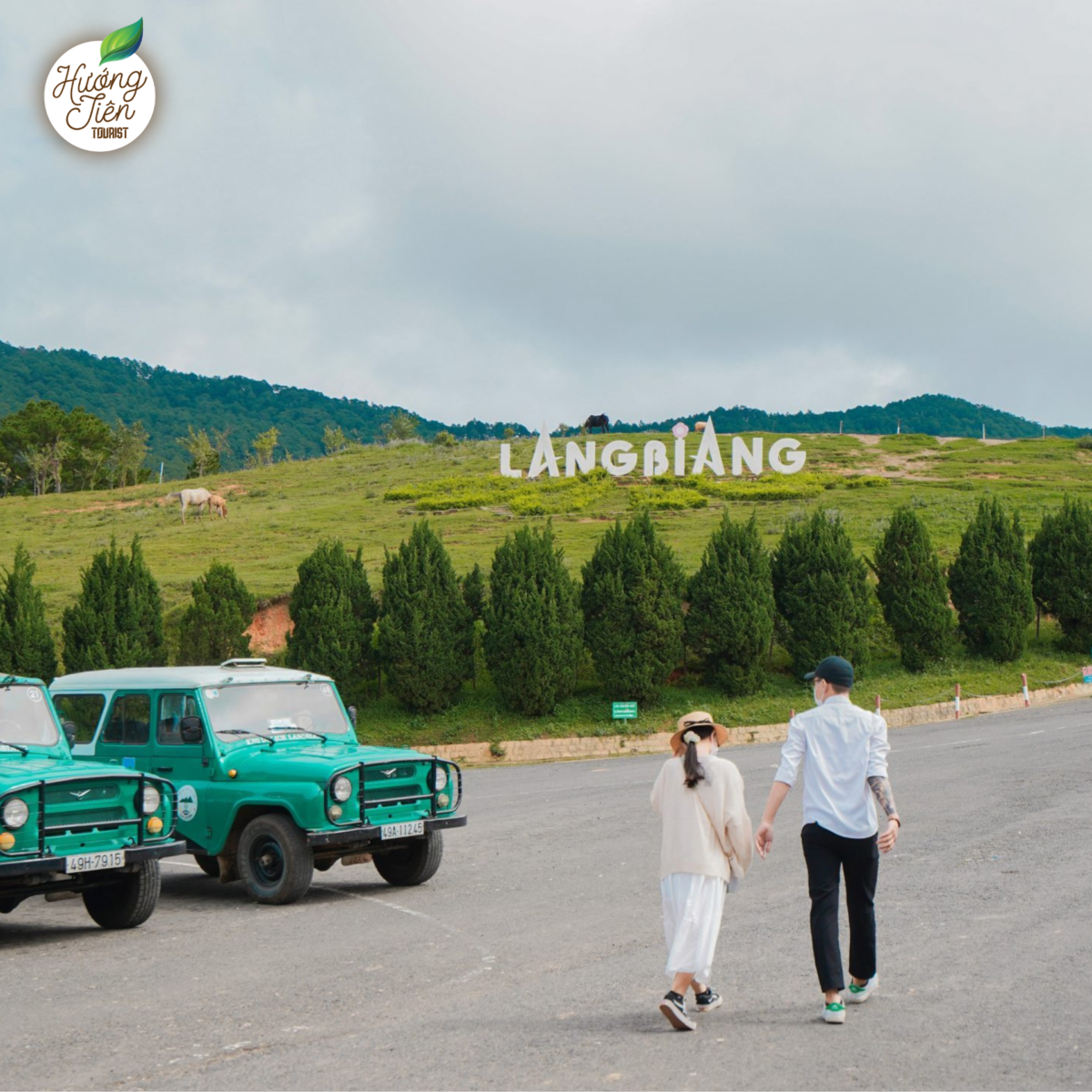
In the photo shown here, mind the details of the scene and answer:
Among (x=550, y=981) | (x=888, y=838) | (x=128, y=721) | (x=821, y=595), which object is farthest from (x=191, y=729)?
(x=821, y=595)

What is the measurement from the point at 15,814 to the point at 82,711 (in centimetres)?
373

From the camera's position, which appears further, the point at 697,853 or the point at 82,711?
the point at 82,711

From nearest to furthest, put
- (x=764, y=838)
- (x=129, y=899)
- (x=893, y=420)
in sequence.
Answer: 1. (x=764, y=838)
2. (x=129, y=899)
3. (x=893, y=420)

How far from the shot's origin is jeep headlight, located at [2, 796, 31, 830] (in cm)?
925

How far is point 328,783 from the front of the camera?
10.8 m

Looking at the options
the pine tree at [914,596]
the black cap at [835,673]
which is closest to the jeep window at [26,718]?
the black cap at [835,673]

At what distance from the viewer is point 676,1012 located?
6.44m

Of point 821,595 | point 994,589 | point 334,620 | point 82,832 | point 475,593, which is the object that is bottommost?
point 82,832

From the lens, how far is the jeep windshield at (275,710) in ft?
39.5

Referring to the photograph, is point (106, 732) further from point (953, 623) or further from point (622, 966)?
point (953, 623)

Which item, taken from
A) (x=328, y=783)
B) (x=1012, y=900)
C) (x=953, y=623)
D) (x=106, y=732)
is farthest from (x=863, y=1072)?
(x=953, y=623)

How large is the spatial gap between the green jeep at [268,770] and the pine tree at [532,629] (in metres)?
18.5

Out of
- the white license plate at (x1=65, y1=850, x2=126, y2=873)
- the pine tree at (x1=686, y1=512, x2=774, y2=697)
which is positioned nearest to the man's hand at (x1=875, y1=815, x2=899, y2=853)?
the white license plate at (x1=65, y1=850, x2=126, y2=873)

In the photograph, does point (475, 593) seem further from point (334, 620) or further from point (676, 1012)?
point (676, 1012)
